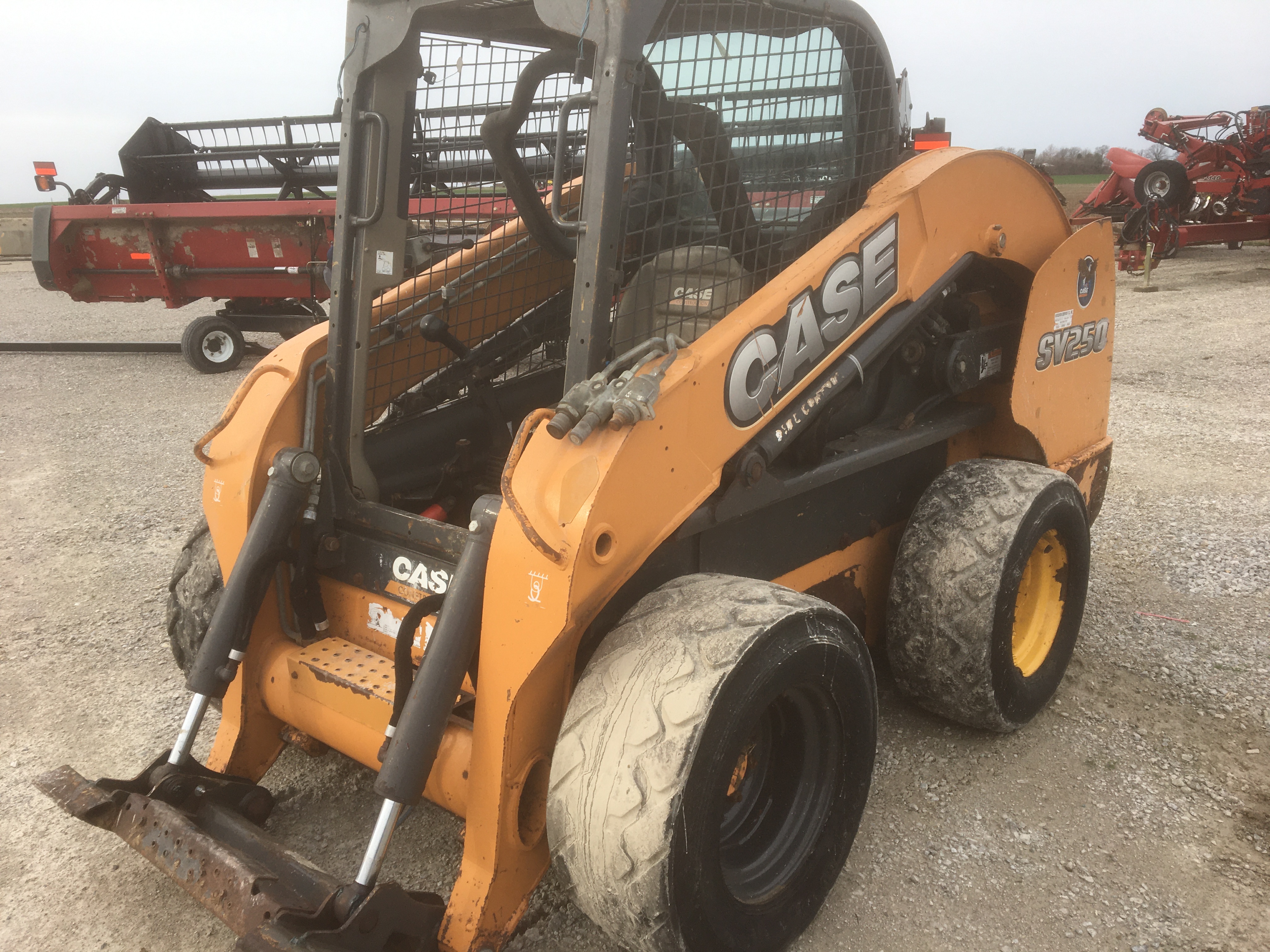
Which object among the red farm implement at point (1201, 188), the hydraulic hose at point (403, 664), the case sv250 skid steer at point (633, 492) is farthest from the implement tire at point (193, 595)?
the red farm implement at point (1201, 188)

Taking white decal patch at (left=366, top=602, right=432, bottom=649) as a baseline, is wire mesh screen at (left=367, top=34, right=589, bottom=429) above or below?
above

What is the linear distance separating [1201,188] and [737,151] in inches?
597

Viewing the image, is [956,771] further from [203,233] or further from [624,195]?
[203,233]

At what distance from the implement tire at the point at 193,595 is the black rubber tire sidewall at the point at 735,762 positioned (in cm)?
169

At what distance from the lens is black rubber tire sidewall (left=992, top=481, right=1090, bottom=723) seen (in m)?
2.84

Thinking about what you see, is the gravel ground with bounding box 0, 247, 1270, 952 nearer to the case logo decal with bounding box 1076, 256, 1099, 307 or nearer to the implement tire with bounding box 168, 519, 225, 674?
the implement tire with bounding box 168, 519, 225, 674

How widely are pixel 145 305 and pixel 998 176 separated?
15195mm

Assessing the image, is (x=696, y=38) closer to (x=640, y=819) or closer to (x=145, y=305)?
(x=640, y=819)

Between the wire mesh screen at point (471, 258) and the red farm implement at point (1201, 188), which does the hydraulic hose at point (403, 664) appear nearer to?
the wire mesh screen at point (471, 258)

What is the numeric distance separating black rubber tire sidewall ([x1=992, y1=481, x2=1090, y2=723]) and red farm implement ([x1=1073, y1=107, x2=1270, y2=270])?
12.2 m

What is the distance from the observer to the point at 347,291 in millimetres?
2582

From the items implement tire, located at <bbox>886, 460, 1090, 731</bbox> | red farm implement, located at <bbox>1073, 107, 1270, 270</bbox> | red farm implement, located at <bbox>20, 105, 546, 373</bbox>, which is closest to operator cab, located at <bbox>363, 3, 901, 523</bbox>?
implement tire, located at <bbox>886, 460, 1090, 731</bbox>

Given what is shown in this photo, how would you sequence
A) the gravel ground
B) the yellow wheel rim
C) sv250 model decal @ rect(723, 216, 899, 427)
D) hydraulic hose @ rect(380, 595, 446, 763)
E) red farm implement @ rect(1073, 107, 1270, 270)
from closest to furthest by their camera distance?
hydraulic hose @ rect(380, 595, 446, 763), sv250 model decal @ rect(723, 216, 899, 427), the gravel ground, the yellow wheel rim, red farm implement @ rect(1073, 107, 1270, 270)

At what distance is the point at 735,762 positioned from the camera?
195 centimetres
